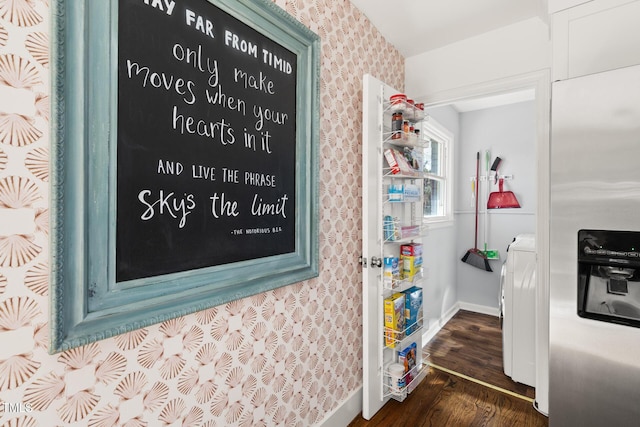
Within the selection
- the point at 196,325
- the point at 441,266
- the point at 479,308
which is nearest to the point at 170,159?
the point at 196,325

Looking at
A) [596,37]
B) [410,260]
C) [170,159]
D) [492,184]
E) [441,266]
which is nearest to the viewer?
[170,159]

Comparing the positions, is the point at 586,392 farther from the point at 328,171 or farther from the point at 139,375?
the point at 139,375

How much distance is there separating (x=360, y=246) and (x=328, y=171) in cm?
58

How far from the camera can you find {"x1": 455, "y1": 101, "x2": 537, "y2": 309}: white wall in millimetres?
3566

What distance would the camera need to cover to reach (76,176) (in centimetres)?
77

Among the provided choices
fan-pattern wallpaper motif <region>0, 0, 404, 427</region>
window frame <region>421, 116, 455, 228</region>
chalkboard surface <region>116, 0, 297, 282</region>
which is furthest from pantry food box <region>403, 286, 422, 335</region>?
window frame <region>421, 116, 455, 228</region>

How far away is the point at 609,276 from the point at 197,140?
152cm

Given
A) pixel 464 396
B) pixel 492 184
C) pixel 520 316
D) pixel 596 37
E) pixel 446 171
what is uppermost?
pixel 596 37

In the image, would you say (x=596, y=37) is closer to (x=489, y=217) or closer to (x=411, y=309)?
(x=411, y=309)

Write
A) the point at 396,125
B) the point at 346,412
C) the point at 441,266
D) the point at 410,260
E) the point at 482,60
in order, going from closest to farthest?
the point at 346,412 → the point at 396,125 → the point at 410,260 → the point at 482,60 → the point at 441,266

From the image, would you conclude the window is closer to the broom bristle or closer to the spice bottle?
the broom bristle

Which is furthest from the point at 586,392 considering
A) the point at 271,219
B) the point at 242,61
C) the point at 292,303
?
the point at 242,61

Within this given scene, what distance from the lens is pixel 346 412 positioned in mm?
1825

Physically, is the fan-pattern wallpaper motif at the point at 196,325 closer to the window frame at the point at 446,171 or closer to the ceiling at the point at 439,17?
the ceiling at the point at 439,17
